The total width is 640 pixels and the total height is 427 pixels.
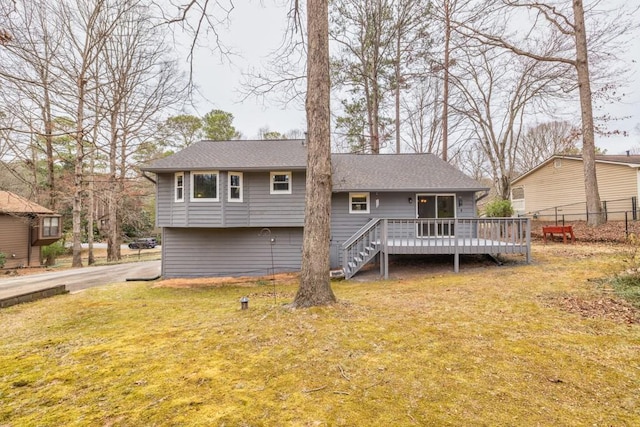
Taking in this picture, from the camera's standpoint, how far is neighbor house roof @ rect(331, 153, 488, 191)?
38.3ft

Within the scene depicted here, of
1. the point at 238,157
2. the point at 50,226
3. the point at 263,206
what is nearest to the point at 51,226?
the point at 50,226

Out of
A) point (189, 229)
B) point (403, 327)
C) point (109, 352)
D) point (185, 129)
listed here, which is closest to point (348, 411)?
point (403, 327)

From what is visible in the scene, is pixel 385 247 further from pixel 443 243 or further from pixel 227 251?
pixel 227 251

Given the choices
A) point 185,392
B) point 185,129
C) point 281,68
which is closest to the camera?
point 185,392

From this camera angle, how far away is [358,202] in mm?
12211

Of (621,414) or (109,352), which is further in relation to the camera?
(109,352)

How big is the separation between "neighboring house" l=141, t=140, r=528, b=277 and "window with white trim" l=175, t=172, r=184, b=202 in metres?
0.04

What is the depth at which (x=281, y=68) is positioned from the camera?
7.14m

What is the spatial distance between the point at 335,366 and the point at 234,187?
915 cm

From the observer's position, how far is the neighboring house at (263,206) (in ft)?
36.0

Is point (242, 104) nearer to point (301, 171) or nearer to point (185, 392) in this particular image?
point (301, 171)

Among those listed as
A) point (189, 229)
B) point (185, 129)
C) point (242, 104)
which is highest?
point (185, 129)

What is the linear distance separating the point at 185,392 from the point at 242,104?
640 cm

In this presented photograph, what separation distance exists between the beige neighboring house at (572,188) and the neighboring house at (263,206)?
26.1ft
